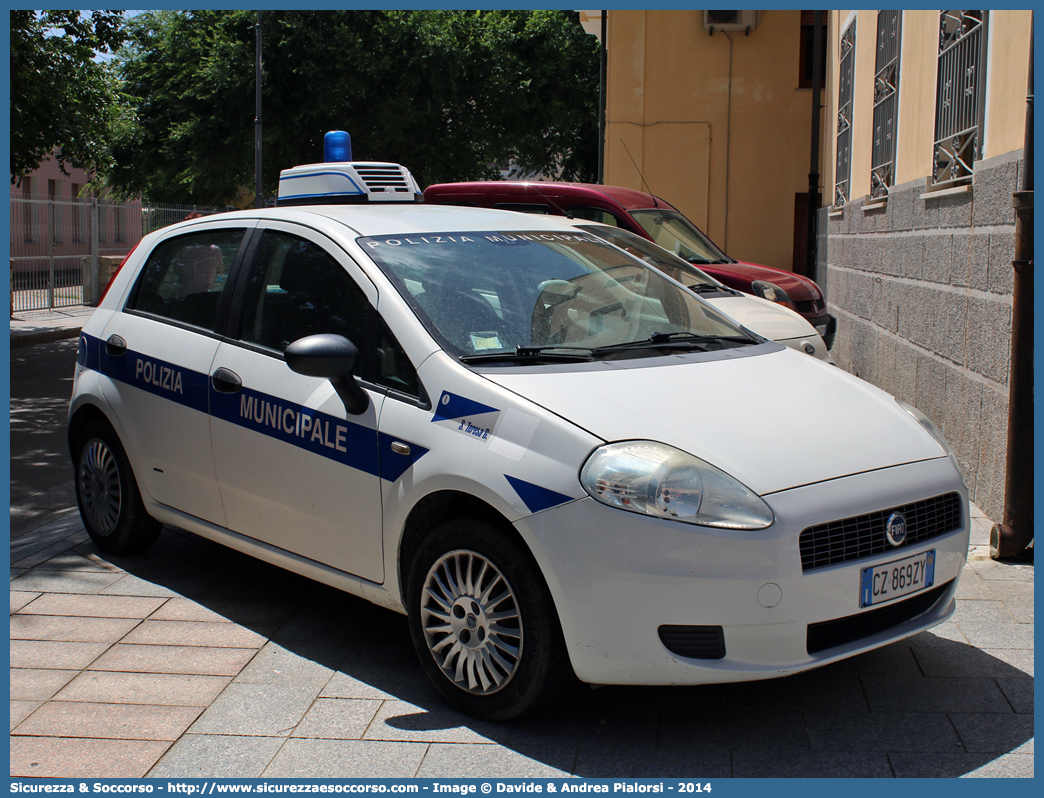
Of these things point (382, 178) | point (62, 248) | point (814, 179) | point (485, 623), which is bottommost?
point (485, 623)

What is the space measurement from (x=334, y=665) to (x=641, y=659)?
53.4 inches

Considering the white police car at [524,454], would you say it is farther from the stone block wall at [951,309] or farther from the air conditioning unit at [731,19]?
the air conditioning unit at [731,19]

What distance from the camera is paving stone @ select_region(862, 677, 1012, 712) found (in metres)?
3.58

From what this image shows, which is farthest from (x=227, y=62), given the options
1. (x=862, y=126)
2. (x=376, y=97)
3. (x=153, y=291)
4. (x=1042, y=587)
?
(x=1042, y=587)

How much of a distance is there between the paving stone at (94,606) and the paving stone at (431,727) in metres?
Result: 1.50

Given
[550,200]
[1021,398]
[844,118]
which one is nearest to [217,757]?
[1021,398]

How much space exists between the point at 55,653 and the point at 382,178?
298 cm

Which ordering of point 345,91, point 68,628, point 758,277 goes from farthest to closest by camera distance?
point 345,91
point 758,277
point 68,628

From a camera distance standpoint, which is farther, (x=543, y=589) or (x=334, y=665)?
(x=334, y=665)

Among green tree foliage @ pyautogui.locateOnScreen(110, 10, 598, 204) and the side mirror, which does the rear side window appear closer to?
the side mirror

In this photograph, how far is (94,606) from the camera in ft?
15.2

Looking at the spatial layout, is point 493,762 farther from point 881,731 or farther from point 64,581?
point 64,581
